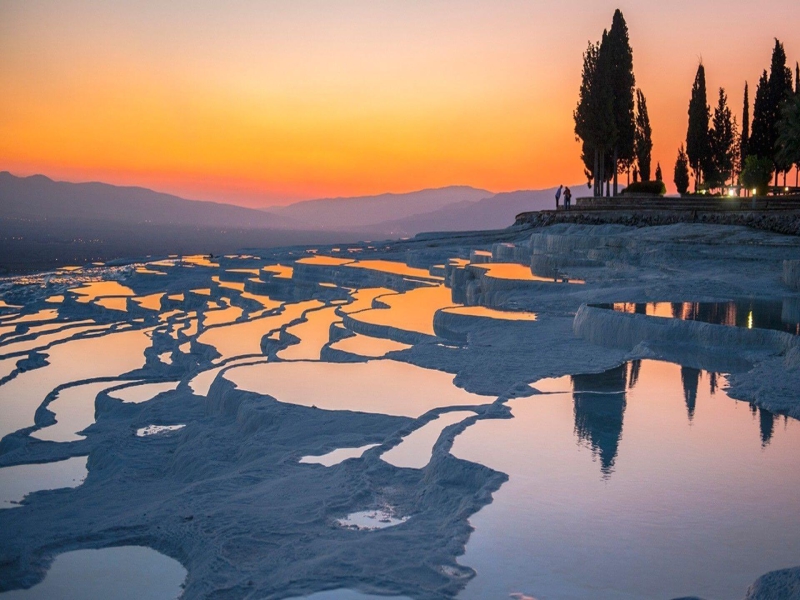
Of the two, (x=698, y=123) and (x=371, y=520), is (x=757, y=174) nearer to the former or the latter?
(x=698, y=123)

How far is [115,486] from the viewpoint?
28.8ft

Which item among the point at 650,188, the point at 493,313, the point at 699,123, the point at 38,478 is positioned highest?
the point at 699,123

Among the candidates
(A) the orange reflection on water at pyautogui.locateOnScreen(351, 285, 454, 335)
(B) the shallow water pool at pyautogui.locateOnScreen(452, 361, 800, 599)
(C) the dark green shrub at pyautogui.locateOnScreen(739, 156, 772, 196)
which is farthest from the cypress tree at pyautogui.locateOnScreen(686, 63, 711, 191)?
(B) the shallow water pool at pyautogui.locateOnScreen(452, 361, 800, 599)

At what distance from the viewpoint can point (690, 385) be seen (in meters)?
10.5

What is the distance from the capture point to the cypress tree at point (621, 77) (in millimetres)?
36469

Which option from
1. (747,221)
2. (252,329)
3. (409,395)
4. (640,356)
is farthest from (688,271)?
(409,395)

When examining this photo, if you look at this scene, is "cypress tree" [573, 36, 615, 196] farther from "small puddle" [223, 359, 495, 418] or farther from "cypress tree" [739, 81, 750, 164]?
"small puddle" [223, 359, 495, 418]

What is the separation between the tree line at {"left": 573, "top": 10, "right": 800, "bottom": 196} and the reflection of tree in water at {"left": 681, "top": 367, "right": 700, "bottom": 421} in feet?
70.2

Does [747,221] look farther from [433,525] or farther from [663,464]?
[433,525]

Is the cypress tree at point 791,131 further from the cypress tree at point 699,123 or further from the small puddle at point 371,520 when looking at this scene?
the small puddle at point 371,520

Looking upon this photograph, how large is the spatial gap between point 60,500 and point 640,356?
327 inches

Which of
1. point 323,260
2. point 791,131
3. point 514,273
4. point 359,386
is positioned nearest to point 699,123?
point 791,131

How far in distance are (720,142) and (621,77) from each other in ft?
23.5

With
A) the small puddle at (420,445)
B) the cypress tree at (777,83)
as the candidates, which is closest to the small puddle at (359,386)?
the small puddle at (420,445)
